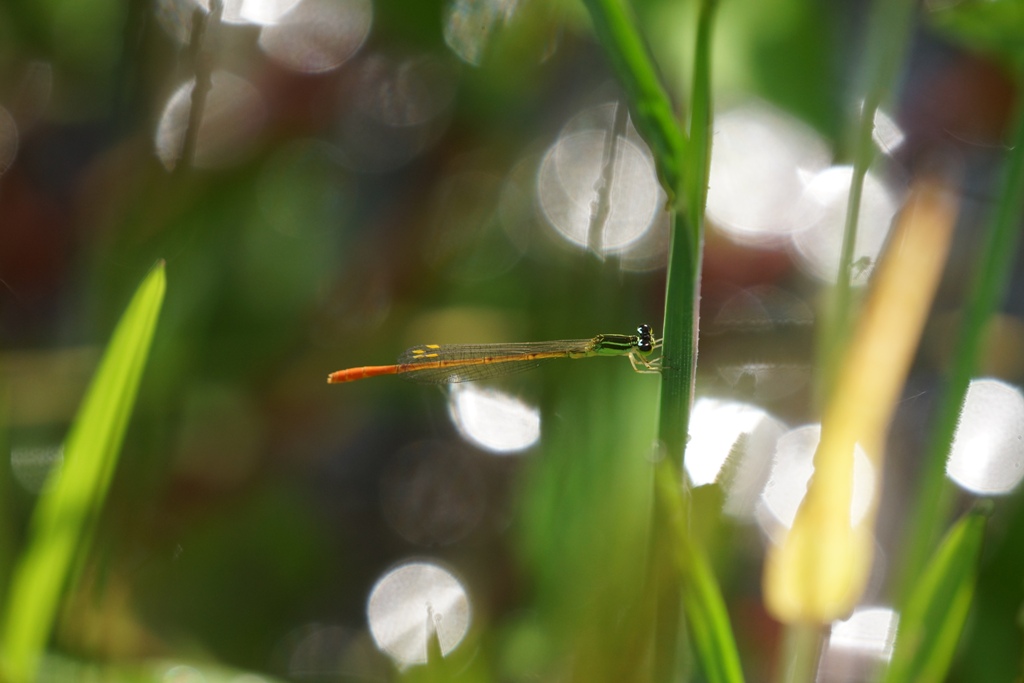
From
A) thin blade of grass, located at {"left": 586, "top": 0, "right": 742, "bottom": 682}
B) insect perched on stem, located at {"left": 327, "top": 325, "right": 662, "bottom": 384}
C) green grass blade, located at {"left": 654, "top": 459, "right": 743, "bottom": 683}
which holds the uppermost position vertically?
insect perched on stem, located at {"left": 327, "top": 325, "right": 662, "bottom": 384}

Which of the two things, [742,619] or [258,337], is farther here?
[258,337]

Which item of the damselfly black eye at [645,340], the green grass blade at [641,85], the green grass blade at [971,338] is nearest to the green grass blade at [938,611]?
the green grass blade at [971,338]

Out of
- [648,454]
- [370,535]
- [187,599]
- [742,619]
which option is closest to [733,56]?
[648,454]

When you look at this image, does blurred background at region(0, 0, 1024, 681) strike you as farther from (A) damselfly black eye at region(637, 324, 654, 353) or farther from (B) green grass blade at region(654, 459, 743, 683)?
(B) green grass blade at region(654, 459, 743, 683)

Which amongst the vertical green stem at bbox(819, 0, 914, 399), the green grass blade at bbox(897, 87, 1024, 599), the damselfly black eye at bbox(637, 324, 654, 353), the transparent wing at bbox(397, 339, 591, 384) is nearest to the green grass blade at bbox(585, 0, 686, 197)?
the vertical green stem at bbox(819, 0, 914, 399)

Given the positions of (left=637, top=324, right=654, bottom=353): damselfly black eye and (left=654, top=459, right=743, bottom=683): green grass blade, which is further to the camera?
(left=637, top=324, right=654, bottom=353): damselfly black eye

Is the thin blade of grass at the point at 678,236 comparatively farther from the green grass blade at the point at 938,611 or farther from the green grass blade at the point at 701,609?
the green grass blade at the point at 938,611

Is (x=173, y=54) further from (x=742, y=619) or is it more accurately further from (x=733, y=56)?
(x=742, y=619)
